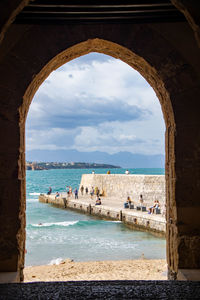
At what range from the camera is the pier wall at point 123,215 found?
1872cm

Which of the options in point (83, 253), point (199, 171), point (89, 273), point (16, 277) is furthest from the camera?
point (83, 253)

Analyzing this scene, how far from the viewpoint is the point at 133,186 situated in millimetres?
27875

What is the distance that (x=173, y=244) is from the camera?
3.94 metres

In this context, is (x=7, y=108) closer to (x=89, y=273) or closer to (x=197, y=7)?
(x=197, y=7)

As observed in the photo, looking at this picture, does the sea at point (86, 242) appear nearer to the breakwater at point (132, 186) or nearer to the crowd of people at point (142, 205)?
the crowd of people at point (142, 205)

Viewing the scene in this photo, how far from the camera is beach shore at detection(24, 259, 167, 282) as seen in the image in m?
11.6

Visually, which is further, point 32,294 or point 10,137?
point 10,137

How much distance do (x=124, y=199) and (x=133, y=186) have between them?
80.7 inches

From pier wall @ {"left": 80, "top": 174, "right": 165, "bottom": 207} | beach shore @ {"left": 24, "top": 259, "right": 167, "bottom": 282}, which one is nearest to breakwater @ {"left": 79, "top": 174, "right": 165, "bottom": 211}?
pier wall @ {"left": 80, "top": 174, "right": 165, "bottom": 207}

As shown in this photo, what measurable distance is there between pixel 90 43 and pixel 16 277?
3.10 meters

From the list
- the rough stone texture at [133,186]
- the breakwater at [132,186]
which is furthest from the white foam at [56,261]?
the rough stone texture at [133,186]

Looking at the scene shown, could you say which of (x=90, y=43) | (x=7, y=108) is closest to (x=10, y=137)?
(x=7, y=108)

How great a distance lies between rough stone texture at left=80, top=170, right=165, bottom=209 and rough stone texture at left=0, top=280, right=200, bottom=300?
22.7 meters

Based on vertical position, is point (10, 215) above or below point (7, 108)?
below
